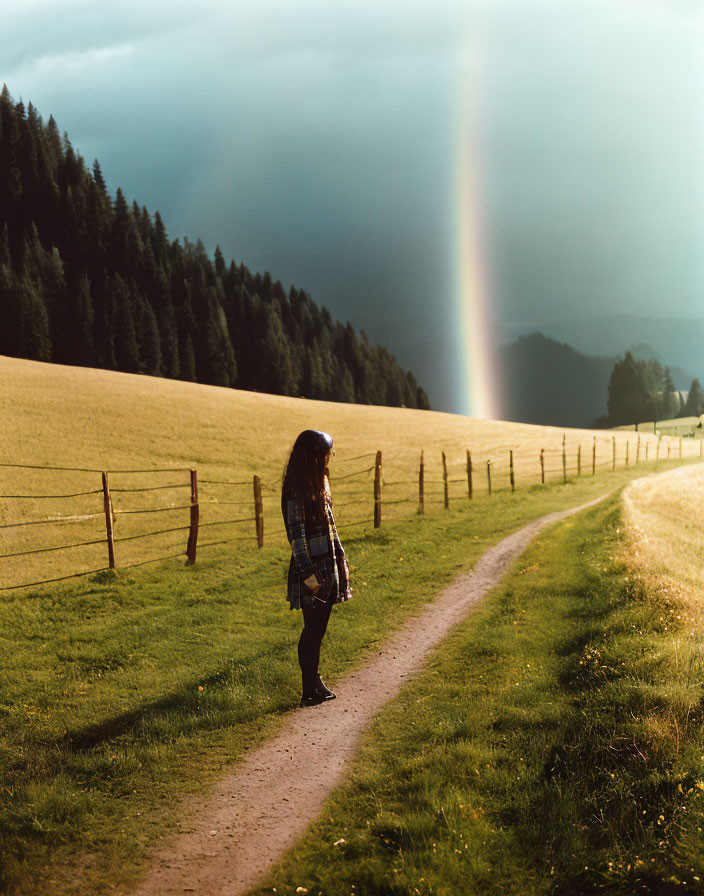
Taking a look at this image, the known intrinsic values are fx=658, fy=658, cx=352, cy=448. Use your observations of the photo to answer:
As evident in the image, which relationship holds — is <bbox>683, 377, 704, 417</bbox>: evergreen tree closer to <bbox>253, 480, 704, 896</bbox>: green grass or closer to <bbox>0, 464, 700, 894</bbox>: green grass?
<bbox>0, 464, 700, 894</bbox>: green grass

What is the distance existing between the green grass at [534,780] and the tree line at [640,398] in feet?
488

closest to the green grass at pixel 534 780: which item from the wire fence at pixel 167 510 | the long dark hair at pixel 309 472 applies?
the long dark hair at pixel 309 472

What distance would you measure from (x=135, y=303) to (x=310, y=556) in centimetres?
8294

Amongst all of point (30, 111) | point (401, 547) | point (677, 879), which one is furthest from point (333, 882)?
point (30, 111)

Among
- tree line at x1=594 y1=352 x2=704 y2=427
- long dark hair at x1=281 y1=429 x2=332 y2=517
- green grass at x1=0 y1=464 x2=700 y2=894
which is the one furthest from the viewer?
tree line at x1=594 y1=352 x2=704 y2=427

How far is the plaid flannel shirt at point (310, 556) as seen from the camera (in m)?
6.75

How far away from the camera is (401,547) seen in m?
16.4

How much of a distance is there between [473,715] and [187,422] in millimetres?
35057

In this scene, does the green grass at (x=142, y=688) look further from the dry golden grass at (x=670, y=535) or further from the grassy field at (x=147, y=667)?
the dry golden grass at (x=670, y=535)

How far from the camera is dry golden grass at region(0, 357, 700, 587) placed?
20.8 m

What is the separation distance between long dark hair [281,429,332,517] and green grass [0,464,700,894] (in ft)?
7.52

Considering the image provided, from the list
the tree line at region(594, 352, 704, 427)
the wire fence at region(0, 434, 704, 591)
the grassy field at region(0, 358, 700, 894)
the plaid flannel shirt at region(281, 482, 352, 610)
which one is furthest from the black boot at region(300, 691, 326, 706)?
the tree line at region(594, 352, 704, 427)

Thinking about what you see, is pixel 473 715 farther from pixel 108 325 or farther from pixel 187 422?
pixel 108 325

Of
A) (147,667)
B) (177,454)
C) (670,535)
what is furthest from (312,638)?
(177,454)
